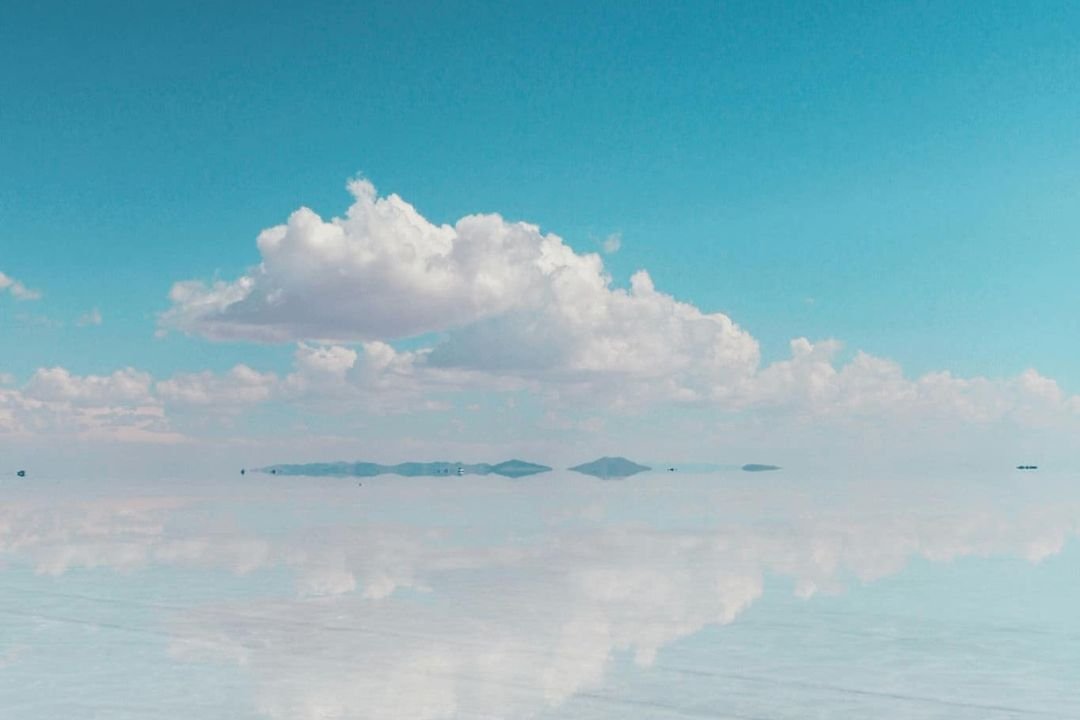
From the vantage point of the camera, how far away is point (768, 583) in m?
35.1

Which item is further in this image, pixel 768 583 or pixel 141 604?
pixel 768 583

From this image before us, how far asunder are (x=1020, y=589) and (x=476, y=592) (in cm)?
1872

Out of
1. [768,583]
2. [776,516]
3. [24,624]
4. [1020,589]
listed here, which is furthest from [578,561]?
[776,516]

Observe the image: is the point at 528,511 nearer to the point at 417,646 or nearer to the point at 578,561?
the point at 578,561

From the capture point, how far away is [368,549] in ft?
154

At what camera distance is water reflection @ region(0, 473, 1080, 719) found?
19234 mm

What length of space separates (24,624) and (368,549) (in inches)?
815

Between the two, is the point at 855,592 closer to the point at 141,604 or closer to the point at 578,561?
the point at 578,561

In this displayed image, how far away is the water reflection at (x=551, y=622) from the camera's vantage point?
19.2 metres

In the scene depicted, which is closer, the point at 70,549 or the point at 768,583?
the point at 768,583

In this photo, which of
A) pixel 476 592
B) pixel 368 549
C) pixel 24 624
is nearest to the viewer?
pixel 24 624

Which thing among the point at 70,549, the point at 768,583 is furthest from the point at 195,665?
the point at 70,549

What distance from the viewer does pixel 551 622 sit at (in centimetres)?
2753

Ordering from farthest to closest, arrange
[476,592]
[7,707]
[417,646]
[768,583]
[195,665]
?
[768,583] → [476,592] → [417,646] → [195,665] → [7,707]
